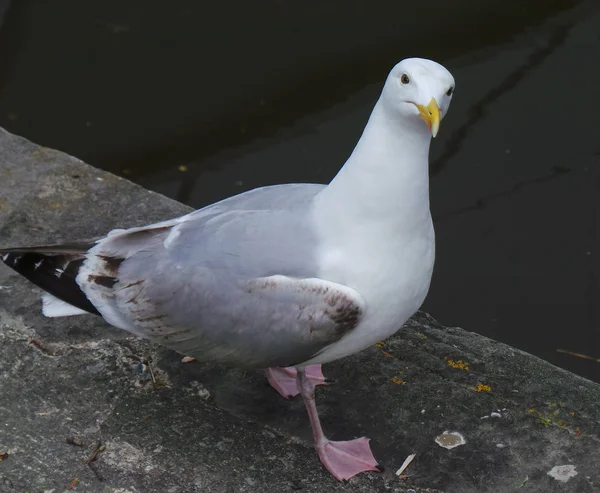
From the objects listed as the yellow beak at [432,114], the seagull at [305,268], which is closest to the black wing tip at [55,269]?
the seagull at [305,268]

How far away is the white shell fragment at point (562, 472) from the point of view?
310 centimetres

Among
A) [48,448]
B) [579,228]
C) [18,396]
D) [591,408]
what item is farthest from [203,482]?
[579,228]

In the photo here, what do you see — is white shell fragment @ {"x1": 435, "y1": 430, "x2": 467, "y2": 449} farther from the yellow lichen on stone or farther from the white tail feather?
the white tail feather

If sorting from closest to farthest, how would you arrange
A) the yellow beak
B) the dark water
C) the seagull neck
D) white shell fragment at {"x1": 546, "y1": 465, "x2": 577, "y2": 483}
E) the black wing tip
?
the yellow beak < the seagull neck < white shell fragment at {"x1": 546, "y1": 465, "x2": 577, "y2": 483} < the black wing tip < the dark water

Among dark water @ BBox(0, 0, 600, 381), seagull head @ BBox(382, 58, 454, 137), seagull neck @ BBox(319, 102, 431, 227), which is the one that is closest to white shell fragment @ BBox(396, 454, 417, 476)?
→ seagull neck @ BBox(319, 102, 431, 227)

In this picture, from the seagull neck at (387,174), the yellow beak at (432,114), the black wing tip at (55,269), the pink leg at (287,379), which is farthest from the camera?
the pink leg at (287,379)

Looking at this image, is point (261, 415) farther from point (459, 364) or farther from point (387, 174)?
point (387, 174)

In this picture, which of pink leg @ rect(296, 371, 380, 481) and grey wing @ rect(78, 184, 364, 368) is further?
pink leg @ rect(296, 371, 380, 481)

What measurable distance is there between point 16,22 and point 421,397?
4618 millimetres

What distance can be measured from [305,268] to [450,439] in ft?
2.64

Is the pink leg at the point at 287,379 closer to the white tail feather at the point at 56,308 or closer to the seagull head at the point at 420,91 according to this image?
the white tail feather at the point at 56,308

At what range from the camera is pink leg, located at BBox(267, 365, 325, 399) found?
3453mm

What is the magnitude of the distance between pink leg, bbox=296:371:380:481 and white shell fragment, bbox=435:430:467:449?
0.78 feet

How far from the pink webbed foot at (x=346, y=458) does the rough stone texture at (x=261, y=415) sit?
0.14 feet
